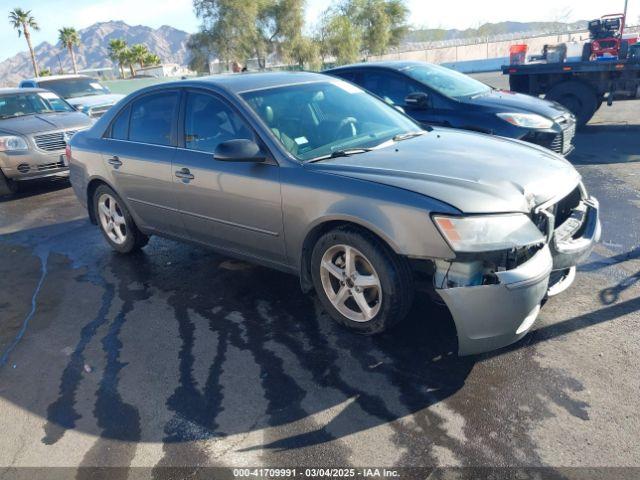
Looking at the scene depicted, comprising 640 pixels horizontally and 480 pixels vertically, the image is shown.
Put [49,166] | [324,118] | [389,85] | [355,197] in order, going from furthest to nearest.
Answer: [49,166] < [389,85] < [324,118] < [355,197]

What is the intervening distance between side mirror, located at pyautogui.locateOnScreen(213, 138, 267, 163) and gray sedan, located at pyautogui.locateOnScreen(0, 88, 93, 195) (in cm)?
639

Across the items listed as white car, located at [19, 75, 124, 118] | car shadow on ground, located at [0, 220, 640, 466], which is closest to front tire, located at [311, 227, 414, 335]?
car shadow on ground, located at [0, 220, 640, 466]

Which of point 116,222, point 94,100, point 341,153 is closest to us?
point 341,153

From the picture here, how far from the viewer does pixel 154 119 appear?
465 centimetres

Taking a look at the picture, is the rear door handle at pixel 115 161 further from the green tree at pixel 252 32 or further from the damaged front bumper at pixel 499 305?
the green tree at pixel 252 32

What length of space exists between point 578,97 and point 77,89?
12.5 m

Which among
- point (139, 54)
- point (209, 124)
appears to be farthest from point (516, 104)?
point (139, 54)

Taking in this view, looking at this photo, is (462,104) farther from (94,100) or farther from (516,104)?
(94,100)

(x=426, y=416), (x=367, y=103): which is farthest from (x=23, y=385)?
(x=367, y=103)

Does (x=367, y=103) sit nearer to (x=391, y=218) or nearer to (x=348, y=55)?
(x=391, y=218)

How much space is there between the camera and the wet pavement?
101 inches

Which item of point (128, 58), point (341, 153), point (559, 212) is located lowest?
point (559, 212)

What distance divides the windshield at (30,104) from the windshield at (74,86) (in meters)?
4.38

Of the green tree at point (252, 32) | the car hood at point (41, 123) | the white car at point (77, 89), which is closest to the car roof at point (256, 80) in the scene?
the car hood at point (41, 123)
